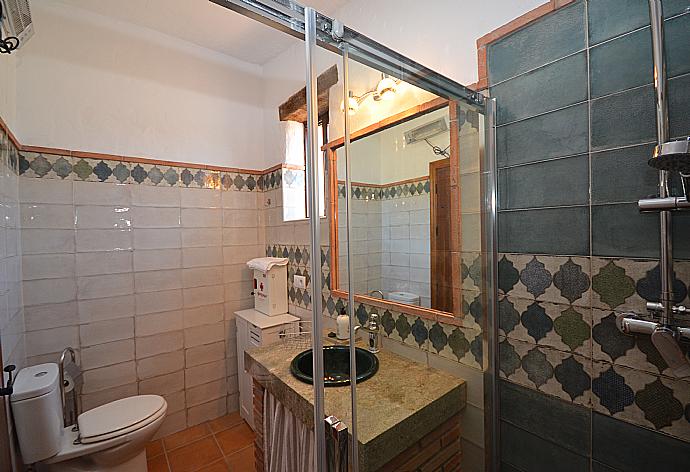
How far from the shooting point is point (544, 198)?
999 millimetres

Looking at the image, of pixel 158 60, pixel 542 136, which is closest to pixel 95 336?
pixel 158 60

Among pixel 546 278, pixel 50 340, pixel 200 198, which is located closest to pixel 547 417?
pixel 546 278

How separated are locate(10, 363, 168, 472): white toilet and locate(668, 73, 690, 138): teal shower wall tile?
2.35 metres

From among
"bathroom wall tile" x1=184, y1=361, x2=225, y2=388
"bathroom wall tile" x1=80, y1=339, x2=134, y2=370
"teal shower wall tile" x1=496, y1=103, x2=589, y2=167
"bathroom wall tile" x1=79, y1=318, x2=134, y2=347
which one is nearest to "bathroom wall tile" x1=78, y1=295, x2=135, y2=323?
"bathroom wall tile" x1=79, y1=318, x2=134, y2=347

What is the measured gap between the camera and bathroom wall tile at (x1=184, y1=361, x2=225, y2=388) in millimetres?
2122

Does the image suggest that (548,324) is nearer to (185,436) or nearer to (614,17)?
(614,17)

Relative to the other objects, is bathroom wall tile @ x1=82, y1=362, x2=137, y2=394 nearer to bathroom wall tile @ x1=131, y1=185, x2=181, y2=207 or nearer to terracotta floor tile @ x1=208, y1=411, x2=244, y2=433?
terracotta floor tile @ x1=208, y1=411, x2=244, y2=433

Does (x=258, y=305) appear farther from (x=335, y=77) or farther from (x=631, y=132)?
Answer: (x=631, y=132)

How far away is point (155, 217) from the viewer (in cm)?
201

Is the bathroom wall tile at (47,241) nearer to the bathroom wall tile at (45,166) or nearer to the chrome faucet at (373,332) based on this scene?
the bathroom wall tile at (45,166)

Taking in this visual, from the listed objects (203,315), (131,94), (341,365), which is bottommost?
(203,315)

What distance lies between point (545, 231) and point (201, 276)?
2090mm

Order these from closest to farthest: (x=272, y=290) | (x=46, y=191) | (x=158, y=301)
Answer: (x=46, y=191), (x=158, y=301), (x=272, y=290)

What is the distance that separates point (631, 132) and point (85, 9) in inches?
107
